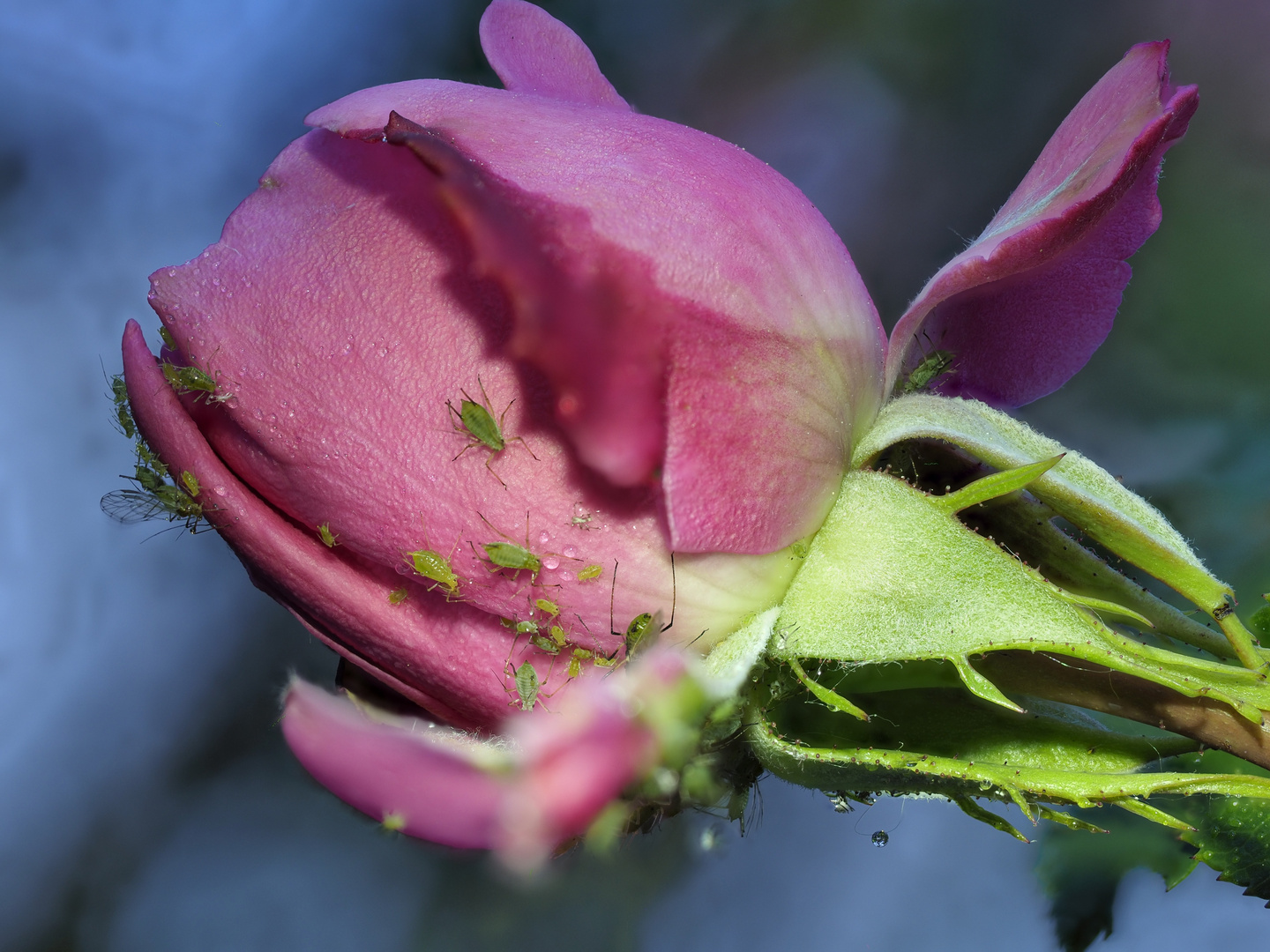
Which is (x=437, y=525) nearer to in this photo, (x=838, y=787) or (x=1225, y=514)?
(x=838, y=787)

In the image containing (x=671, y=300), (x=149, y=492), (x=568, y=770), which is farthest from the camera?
(x=149, y=492)

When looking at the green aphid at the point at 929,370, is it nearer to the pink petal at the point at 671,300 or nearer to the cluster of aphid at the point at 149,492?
the pink petal at the point at 671,300

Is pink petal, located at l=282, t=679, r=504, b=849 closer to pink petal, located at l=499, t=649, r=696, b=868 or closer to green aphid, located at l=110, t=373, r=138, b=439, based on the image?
pink petal, located at l=499, t=649, r=696, b=868

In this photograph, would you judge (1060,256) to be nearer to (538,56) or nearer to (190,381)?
(538,56)

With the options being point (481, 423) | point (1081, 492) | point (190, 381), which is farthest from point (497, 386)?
point (1081, 492)

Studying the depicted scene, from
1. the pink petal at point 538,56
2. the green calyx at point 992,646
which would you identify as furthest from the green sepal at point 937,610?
the pink petal at point 538,56

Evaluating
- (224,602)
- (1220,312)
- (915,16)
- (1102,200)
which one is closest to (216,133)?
(224,602)

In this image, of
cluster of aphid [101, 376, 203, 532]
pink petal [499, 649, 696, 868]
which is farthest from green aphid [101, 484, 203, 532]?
pink petal [499, 649, 696, 868]
